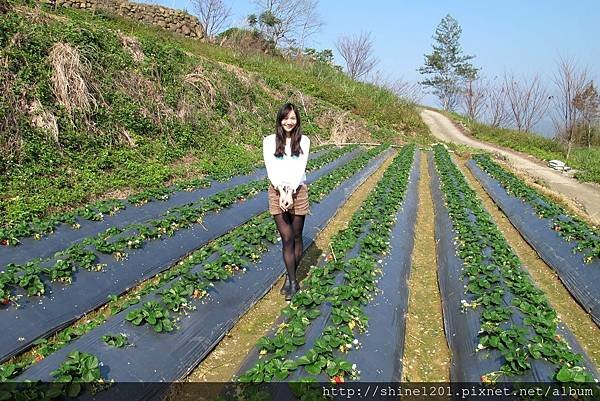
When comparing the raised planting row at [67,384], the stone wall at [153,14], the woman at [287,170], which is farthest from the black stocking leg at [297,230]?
the stone wall at [153,14]

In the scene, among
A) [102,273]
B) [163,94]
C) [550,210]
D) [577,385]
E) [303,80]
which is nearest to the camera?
[577,385]

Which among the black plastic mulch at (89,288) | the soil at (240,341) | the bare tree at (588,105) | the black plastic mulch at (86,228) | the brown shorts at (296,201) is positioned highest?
the bare tree at (588,105)

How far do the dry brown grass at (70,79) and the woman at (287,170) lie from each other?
25.4 feet

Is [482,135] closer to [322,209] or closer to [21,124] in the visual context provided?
[322,209]

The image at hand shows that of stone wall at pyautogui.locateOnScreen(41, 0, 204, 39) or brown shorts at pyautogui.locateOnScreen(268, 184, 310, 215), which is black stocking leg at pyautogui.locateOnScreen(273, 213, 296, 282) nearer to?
brown shorts at pyautogui.locateOnScreen(268, 184, 310, 215)

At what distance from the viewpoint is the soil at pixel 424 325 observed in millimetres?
4136

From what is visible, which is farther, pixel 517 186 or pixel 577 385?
pixel 517 186

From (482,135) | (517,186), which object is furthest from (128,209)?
(482,135)

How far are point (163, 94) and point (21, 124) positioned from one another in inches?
203

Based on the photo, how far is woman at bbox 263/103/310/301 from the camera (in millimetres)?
4488

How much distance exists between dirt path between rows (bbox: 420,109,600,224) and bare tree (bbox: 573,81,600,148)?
3938 mm

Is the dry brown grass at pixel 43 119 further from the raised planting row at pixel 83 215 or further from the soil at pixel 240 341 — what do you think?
the soil at pixel 240 341

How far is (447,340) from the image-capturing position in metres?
4.56

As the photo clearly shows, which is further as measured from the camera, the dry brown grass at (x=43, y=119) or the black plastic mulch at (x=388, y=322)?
the dry brown grass at (x=43, y=119)
